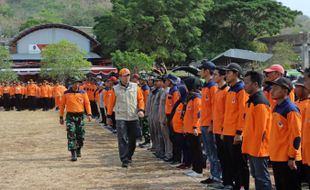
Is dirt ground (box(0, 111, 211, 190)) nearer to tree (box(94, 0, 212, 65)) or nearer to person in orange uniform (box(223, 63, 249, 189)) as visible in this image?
person in orange uniform (box(223, 63, 249, 189))

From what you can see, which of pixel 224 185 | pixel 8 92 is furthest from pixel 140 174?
pixel 8 92

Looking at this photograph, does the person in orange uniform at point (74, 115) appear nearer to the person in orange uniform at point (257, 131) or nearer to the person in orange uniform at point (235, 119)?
the person in orange uniform at point (235, 119)

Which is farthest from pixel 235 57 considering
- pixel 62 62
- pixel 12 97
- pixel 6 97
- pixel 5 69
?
pixel 5 69

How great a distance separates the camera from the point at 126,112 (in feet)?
36.6

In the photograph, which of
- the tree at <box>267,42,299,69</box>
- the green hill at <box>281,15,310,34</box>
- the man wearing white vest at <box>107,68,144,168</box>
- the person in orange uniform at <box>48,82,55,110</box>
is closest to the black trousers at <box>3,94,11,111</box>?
the person in orange uniform at <box>48,82,55,110</box>

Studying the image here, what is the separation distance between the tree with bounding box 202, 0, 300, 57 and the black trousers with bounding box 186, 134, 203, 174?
36296mm

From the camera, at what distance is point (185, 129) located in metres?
9.77

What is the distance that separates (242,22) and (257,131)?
4093 cm

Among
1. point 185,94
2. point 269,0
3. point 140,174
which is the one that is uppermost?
point 269,0

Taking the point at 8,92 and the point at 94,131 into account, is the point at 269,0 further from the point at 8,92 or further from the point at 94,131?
the point at 94,131

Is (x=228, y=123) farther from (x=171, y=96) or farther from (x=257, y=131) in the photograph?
(x=171, y=96)

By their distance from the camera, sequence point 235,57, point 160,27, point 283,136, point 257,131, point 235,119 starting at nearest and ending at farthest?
point 283,136 → point 257,131 → point 235,119 → point 235,57 → point 160,27

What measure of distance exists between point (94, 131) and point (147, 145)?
16.1 ft

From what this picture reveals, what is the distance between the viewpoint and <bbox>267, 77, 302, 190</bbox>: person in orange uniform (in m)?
6.14
